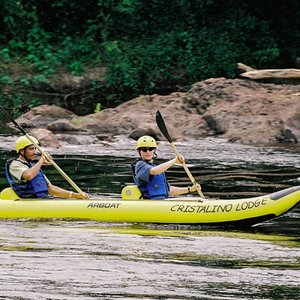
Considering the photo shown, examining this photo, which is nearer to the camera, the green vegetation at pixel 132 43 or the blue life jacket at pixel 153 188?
the blue life jacket at pixel 153 188

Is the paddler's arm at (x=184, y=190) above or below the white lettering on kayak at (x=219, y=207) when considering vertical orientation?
below

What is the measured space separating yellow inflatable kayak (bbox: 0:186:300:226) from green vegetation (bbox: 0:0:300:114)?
15293 millimetres

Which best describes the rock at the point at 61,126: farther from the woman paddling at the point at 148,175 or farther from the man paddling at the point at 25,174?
the woman paddling at the point at 148,175

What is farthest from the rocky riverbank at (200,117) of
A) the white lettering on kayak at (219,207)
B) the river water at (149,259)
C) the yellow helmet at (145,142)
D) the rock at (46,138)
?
the white lettering on kayak at (219,207)

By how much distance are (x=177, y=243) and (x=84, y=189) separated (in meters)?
4.78

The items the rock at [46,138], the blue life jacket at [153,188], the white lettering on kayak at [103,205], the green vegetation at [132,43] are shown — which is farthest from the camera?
the green vegetation at [132,43]

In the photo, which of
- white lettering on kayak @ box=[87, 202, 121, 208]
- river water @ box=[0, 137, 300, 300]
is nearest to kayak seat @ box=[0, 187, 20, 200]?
river water @ box=[0, 137, 300, 300]

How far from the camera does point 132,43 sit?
1173 inches

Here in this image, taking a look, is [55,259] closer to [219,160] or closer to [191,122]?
[219,160]

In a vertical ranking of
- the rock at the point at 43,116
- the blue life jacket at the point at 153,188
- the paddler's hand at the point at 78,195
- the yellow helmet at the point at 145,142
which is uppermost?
the yellow helmet at the point at 145,142

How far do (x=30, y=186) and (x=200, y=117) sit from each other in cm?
1182

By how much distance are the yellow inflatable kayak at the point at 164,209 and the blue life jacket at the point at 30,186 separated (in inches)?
7.1

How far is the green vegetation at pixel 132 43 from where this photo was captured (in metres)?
28.3

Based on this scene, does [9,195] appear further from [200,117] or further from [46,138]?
[200,117]
